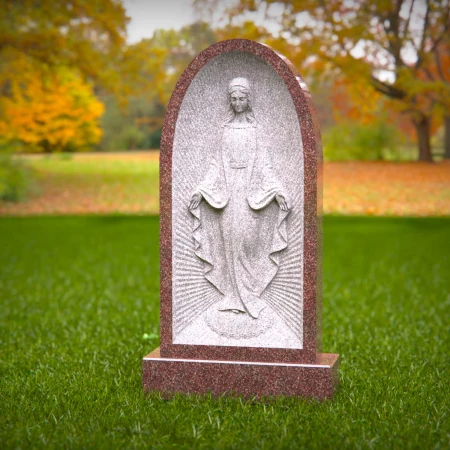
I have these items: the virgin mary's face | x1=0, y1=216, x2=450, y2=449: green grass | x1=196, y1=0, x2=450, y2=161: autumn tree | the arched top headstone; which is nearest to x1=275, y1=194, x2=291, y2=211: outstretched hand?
the arched top headstone

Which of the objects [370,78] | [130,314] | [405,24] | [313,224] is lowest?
[130,314]

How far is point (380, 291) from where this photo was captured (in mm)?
9391

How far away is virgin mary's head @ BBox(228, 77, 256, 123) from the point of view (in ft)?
16.6

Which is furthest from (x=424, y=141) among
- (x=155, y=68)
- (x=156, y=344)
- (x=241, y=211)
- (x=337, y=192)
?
(x=241, y=211)

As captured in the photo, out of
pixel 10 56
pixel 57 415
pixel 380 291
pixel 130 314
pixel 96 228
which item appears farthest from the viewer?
pixel 10 56

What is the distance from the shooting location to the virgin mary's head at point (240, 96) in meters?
5.05

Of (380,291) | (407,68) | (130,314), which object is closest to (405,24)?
(407,68)

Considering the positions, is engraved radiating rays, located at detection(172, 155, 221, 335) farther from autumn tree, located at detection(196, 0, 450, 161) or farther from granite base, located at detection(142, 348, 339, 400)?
autumn tree, located at detection(196, 0, 450, 161)

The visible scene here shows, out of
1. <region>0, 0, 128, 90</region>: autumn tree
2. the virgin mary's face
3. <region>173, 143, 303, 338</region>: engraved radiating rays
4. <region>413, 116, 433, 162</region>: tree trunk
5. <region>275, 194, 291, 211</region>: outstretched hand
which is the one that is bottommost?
<region>173, 143, 303, 338</region>: engraved radiating rays

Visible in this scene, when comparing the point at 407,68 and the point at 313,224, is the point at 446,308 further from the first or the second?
the point at 407,68

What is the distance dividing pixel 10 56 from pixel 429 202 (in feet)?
40.8

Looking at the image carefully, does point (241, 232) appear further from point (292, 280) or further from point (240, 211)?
point (292, 280)

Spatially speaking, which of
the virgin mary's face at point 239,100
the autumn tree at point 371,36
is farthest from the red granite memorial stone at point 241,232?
the autumn tree at point 371,36

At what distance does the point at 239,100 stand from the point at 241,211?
72 cm
